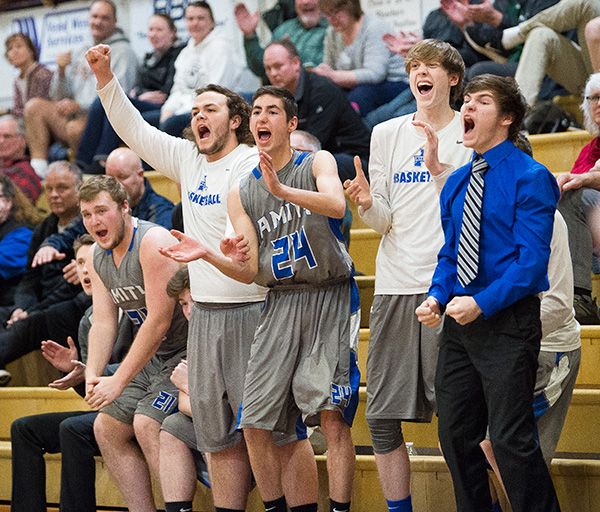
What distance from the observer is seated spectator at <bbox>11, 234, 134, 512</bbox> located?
4352 mm

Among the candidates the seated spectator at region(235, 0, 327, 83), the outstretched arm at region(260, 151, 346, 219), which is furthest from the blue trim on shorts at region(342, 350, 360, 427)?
the seated spectator at region(235, 0, 327, 83)

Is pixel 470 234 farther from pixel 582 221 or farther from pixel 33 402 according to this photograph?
pixel 33 402

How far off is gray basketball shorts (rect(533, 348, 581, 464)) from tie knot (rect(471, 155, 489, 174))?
63 cm

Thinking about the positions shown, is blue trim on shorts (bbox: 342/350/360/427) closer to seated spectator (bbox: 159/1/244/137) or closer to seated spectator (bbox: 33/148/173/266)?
seated spectator (bbox: 33/148/173/266)

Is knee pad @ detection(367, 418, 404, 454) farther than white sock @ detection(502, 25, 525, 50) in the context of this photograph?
No

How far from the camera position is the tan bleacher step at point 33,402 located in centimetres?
517

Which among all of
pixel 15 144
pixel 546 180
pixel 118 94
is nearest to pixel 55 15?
pixel 15 144

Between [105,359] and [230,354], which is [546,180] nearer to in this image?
[230,354]

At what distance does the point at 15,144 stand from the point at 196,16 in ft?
4.65

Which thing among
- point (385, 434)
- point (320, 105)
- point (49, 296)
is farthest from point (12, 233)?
point (385, 434)

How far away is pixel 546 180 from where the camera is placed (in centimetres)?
315

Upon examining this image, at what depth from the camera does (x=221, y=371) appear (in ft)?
12.8

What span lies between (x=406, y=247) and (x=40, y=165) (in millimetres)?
4622

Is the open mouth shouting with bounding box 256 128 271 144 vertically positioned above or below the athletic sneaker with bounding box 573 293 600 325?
above
